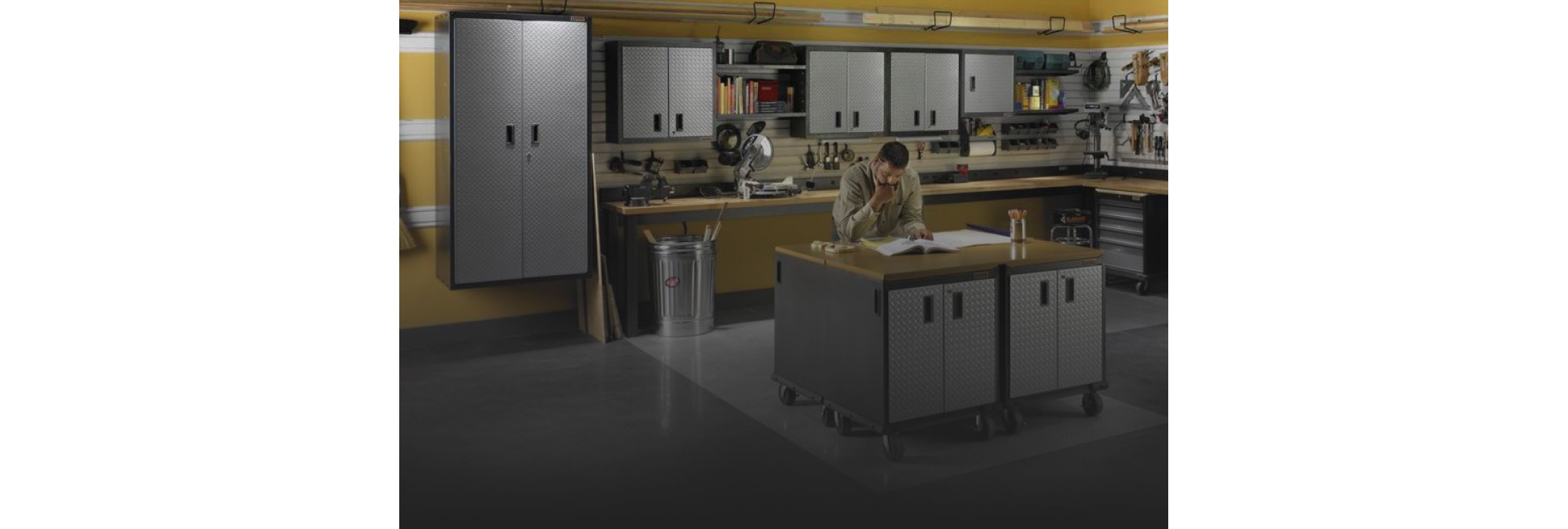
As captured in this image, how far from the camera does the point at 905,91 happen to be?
9164 millimetres

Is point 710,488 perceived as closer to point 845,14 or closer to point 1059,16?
point 845,14

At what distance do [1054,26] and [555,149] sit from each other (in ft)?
14.7

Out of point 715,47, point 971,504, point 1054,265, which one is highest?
point 715,47

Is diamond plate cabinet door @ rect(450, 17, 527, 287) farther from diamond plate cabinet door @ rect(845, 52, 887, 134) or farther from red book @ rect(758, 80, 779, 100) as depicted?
diamond plate cabinet door @ rect(845, 52, 887, 134)

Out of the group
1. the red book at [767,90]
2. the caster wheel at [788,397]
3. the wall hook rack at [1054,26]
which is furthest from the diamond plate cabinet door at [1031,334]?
the wall hook rack at [1054,26]

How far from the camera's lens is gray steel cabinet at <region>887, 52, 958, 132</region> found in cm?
910

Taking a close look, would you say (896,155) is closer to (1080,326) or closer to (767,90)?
(1080,326)

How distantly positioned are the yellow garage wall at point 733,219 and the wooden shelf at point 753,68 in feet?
0.73

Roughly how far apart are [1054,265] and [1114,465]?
3.22ft

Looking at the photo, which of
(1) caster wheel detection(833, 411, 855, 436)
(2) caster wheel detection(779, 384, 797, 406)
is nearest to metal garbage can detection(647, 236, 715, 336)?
(2) caster wheel detection(779, 384, 797, 406)

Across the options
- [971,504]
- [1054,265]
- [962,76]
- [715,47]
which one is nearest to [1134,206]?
[962,76]

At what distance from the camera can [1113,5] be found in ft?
33.0

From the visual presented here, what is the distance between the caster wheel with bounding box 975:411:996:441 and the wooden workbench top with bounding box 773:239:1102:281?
25.6 inches

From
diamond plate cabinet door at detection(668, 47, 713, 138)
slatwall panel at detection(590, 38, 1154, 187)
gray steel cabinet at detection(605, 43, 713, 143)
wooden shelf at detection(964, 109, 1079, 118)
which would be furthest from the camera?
wooden shelf at detection(964, 109, 1079, 118)
